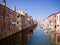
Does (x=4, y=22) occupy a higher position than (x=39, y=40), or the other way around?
(x=4, y=22)

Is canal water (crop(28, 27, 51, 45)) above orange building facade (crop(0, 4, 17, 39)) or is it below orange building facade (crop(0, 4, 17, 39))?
below

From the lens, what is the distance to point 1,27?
25.7 m

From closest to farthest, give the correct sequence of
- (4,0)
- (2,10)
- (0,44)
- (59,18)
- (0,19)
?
(0,44) < (0,19) < (2,10) < (4,0) < (59,18)

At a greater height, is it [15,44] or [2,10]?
[2,10]

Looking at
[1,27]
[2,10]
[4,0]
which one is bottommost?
[1,27]

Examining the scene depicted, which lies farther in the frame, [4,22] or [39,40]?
[4,22]

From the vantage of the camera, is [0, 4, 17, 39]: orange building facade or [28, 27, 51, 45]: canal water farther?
[0, 4, 17, 39]: orange building facade

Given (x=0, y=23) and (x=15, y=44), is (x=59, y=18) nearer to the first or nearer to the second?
(x=0, y=23)

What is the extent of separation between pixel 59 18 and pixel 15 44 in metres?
20.4

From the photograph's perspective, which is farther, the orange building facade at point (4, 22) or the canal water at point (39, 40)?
the orange building facade at point (4, 22)

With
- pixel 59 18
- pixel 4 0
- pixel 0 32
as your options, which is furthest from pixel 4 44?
pixel 59 18

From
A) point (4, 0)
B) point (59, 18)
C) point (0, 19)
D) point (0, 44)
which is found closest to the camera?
point (0, 44)

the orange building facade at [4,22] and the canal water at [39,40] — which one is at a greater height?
the orange building facade at [4,22]

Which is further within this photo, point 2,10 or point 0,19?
point 2,10
